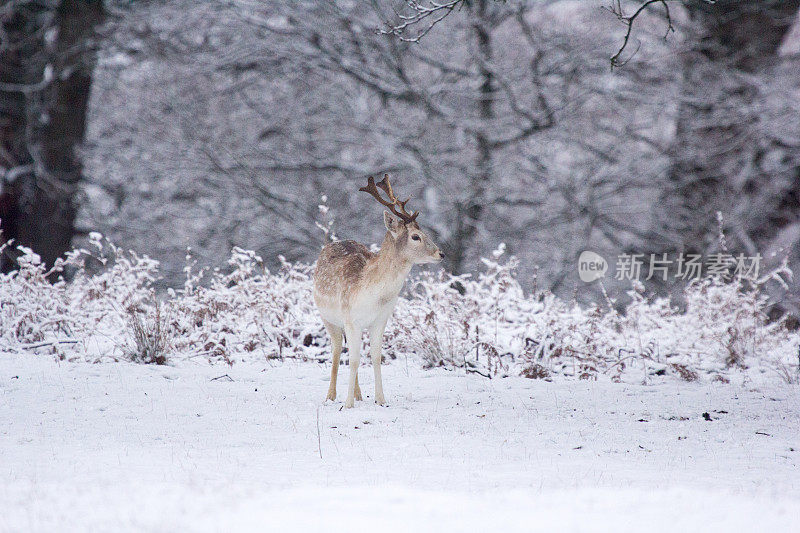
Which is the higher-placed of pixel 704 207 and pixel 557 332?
pixel 704 207

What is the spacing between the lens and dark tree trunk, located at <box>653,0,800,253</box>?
15852 millimetres

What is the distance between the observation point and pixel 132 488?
4.38 m

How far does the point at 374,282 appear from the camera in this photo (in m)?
6.84

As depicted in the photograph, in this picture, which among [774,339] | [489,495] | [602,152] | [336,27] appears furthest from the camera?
[602,152]

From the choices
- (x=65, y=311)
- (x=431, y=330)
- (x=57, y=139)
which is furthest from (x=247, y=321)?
(x=57, y=139)

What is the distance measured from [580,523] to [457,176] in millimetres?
13225

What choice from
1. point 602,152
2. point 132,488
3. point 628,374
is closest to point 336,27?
point 602,152

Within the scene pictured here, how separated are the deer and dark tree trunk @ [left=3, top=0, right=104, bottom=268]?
10623 mm

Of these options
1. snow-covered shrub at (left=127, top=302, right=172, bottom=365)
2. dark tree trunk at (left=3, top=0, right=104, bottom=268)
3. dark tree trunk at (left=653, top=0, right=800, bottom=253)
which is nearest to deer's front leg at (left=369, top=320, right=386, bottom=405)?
snow-covered shrub at (left=127, top=302, right=172, bottom=365)

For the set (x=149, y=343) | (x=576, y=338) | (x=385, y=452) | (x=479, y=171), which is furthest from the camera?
(x=479, y=171)

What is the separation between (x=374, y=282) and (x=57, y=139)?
41.5 ft

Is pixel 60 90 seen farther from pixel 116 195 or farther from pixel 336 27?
pixel 336 27

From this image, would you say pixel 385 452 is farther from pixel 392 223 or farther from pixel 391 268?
pixel 392 223

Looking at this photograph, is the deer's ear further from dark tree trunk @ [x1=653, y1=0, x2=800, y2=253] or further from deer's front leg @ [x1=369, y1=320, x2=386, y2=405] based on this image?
dark tree trunk @ [x1=653, y1=0, x2=800, y2=253]
